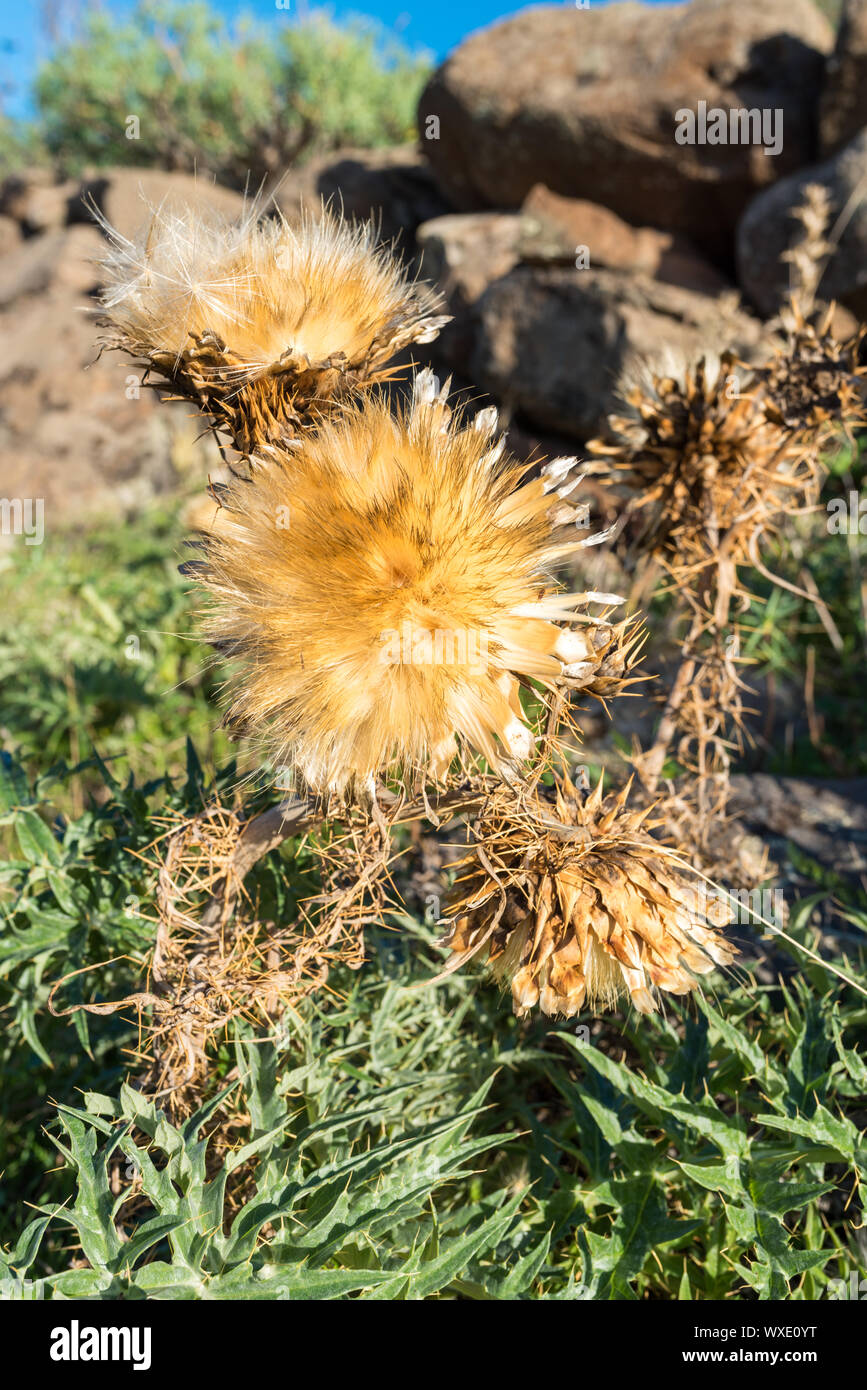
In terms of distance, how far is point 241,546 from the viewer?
1293 mm

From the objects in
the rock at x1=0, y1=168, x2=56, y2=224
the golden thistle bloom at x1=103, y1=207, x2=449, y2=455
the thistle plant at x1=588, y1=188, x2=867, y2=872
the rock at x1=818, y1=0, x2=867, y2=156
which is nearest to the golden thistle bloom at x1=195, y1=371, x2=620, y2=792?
the golden thistle bloom at x1=103, y1=207, x2=449, y2=455

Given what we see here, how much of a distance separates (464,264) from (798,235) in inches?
94.0

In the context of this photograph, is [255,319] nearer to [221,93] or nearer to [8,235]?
[8,235]

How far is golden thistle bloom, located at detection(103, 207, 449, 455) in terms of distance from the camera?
4.62 feet

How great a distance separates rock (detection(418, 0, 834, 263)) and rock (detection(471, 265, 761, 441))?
105 centimetres

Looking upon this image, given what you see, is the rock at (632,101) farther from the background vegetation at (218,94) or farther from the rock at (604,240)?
the background vegetation at (218,94)

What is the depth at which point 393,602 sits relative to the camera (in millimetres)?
1208

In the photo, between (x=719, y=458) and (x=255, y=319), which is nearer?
(x=255, y=319)

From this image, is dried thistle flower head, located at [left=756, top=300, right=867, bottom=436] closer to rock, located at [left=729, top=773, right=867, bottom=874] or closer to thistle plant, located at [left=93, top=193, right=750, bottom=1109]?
thistle plant, located at [left=93, top=193, right=750, bottom=1109]

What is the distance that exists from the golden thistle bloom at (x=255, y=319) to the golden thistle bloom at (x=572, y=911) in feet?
2.23

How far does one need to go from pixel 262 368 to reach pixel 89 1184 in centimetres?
122

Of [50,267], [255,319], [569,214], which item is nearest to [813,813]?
[255,319]

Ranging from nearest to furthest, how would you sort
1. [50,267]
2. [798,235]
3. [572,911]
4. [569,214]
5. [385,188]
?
[572,911], [798,235], [569,214], [50,267], [385,188]

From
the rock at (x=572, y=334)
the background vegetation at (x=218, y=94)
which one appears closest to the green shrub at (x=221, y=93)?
the background vegetation at (x=218, y=94)
